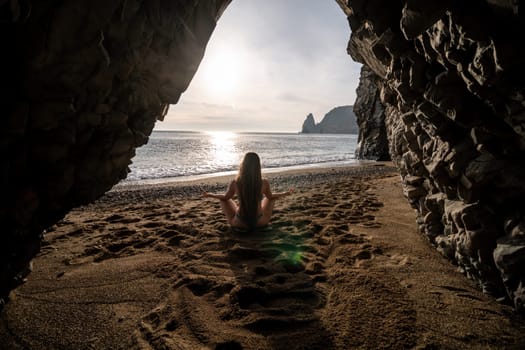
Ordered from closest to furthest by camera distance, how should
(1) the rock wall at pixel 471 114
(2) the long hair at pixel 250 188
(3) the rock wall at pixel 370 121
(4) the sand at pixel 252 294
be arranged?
(1) the rock wall at pixel 471 114
(4) the sand at pixel 252 294
(2) the long hair at pixel 250 188
(3) the rock wall at pixel 370 121

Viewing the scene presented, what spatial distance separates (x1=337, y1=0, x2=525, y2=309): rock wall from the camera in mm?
1812

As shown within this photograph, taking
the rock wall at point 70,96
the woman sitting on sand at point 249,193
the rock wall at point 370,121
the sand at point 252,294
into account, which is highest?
the rock wall at point 370,121

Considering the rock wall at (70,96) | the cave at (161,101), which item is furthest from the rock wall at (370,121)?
the rock wall at (70,96)

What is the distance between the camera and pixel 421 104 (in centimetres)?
299

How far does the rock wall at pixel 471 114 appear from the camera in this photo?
5.95ft

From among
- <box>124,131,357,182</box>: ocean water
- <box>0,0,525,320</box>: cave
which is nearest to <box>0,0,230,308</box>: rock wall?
<box>0,0,525,320</box>: cave

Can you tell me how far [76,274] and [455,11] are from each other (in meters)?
4.72

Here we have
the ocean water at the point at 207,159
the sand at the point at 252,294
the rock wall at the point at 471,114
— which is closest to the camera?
the rock wall at the point at 471,114

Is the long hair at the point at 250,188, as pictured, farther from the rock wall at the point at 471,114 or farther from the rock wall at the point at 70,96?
the rock wall at the point at 471,114

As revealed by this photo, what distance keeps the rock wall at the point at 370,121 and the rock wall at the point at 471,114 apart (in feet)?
77.6

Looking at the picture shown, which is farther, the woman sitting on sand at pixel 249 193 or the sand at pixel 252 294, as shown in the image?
the woman sitting on sand at pixel 249 193

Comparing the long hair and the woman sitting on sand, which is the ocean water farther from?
the long hair

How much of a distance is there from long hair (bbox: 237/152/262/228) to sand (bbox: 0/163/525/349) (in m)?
0.36

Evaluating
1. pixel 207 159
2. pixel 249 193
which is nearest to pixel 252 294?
pixel 249 193
